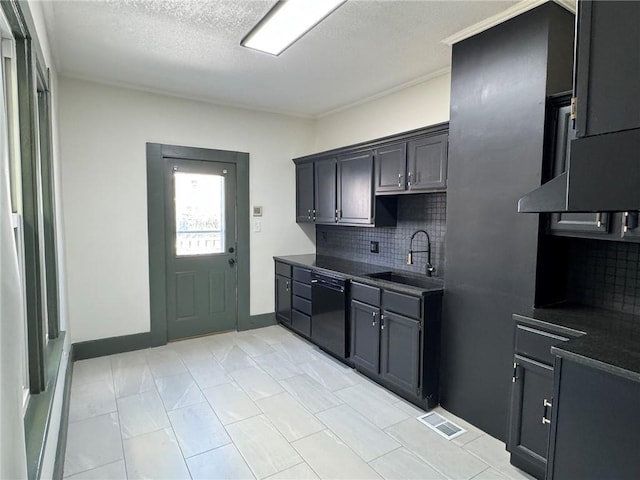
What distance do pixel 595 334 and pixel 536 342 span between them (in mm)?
298

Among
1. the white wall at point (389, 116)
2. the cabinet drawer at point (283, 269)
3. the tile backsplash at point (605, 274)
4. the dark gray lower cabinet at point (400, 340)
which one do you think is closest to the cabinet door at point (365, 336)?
the dark gray lower cabinet at point (400, 340)

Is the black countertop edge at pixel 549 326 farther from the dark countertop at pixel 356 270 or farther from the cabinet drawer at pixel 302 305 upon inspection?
the cabinet drawer at pixel 302 305

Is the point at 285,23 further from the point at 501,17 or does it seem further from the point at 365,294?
the point at 365,294

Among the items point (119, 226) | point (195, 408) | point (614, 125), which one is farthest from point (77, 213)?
point (614, 125)

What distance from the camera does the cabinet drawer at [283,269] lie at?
4.48 meters

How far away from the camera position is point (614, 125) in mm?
1169

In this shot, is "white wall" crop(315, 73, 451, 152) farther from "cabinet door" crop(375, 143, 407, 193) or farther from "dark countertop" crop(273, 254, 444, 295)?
"dark countertop" crop(273, 254, 444, 295)

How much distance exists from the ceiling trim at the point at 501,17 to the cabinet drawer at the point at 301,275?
249 cm

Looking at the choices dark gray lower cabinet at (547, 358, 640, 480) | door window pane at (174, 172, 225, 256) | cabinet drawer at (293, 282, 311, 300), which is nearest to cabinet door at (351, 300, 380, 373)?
cabinet drawer at (293, 282, 311, 300)

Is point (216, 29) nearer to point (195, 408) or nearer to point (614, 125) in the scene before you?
point (614, 125)

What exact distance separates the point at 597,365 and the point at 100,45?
3.70 metres

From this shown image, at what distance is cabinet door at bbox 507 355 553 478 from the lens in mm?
2006

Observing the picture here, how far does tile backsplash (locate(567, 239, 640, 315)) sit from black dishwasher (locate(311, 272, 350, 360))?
1.79m

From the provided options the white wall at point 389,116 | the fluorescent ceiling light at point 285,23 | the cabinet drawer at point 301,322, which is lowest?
the cabinet drawer at point 301,322
